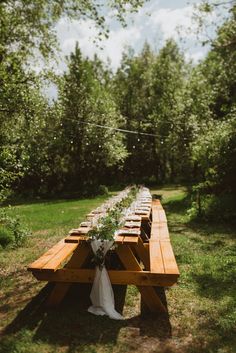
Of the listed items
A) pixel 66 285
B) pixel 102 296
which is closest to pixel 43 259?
pixel 66 285

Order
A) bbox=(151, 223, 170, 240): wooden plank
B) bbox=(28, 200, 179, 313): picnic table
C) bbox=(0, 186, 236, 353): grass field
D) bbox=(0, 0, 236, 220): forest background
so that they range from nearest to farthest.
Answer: bbox=(0, 186, 236, 353): grass field < bbox=(28, 200, 179, 313): picnic table < bbox=(151, 223, 170, 240): wooden plank < bbox=(0, 0, 236, 220): forest background

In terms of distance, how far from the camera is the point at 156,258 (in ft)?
20.6

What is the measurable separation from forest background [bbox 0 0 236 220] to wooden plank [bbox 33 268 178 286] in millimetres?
6096

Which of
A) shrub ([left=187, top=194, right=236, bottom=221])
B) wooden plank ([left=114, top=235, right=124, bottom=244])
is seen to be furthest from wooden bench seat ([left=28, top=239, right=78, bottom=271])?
shrub ([left=187, top=194, right=236, bottom=221])

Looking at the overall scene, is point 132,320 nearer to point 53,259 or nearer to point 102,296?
point 102,296

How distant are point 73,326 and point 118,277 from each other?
0.99 metres

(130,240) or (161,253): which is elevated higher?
(130,240)

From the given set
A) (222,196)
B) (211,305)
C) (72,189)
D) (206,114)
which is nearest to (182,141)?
(206,114)

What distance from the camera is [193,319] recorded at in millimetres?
5773

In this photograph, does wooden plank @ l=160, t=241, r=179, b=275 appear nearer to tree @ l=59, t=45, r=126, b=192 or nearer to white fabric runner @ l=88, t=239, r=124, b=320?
white fabric runner @ l=88, t=239, r=124, b=320

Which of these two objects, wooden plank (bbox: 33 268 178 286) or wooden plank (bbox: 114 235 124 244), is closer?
wooden plank (bbox: 33 268 178 286)

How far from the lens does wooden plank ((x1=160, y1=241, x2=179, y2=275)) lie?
556cm

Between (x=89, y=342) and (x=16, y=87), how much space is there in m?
11.1

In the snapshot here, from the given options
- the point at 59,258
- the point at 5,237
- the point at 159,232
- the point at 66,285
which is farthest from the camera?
the point at 5,237
